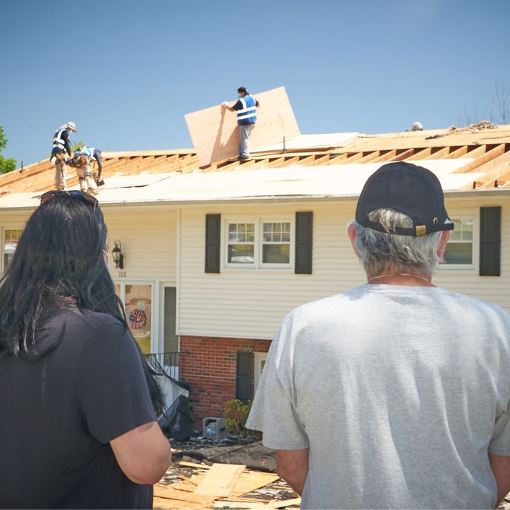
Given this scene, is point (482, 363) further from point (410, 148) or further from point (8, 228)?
point (8, 228)

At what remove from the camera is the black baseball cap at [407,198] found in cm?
248

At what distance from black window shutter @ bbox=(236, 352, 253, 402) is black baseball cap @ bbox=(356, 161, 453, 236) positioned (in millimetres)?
14636

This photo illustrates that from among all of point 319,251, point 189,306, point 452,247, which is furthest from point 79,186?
point 452,247

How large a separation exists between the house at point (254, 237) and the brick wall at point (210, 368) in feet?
0.07

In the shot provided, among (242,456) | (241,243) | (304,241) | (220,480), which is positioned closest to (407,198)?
(220,480)

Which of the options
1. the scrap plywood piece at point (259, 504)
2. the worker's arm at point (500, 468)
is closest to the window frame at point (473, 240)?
the scrap plywood piece at point (259, 504)

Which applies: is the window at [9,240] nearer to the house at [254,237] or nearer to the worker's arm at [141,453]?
the house at [254,237]

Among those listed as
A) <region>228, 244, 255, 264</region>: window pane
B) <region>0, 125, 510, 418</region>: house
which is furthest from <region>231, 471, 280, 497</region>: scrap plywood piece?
<region>228, 244, 255, 264</region>: window pane

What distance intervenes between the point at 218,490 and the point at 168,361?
20.6ft

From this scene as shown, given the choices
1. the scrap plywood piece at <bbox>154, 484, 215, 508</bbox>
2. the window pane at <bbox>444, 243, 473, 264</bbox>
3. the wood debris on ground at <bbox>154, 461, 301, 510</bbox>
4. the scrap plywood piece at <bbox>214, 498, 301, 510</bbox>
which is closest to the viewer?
the scrap plywood piece at <bbox>214, 498, 301, 510</bbox>

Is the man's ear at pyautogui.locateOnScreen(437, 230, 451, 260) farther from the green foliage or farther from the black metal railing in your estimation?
the black metal railing

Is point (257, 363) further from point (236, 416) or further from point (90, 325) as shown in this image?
point (90, 325)

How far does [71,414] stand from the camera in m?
2.41

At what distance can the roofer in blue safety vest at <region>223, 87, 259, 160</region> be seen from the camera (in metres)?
20.0
